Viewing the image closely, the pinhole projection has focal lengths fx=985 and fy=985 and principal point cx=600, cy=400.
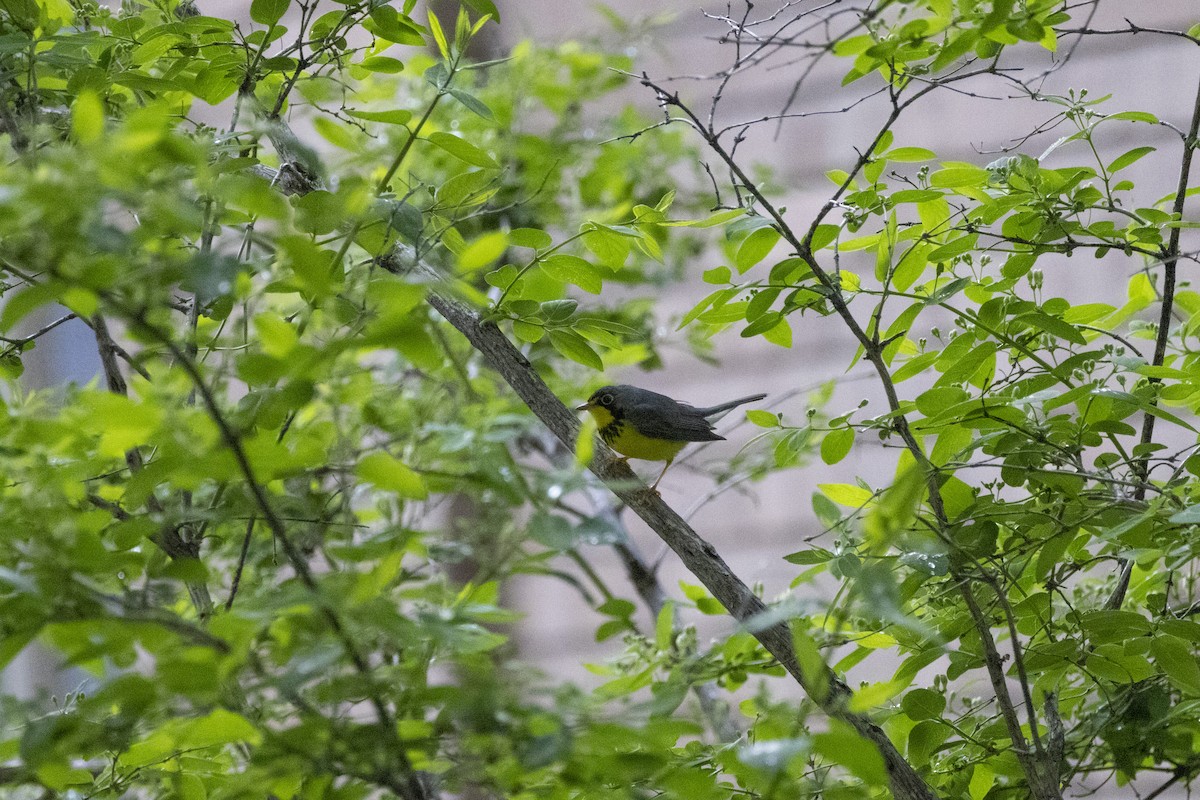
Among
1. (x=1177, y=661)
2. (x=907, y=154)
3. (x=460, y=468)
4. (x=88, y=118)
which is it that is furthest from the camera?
(x=460, y=468)

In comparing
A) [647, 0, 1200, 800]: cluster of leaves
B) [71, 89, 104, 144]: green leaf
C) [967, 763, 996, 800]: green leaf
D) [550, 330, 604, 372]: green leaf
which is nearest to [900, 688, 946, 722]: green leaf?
[647, 0, 1200, 800]: cluster of leaves

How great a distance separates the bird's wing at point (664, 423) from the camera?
9.45 feet

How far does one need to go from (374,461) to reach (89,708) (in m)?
0.30

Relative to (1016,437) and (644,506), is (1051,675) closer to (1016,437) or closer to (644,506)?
(1016,437)

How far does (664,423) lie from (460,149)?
1.73 meters

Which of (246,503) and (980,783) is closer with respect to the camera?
(246,503)

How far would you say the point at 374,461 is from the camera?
33.2 inches

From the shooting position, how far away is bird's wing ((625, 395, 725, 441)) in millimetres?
2881

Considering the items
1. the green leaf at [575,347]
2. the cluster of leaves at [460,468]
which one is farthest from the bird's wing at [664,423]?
the green leaf at [575,347]

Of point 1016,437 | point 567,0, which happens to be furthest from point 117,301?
point 567,0

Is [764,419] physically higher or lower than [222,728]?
higher

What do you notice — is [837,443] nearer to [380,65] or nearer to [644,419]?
[380,65]

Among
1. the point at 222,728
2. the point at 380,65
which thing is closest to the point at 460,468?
the point at 380,65

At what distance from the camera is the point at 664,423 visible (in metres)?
2.89
